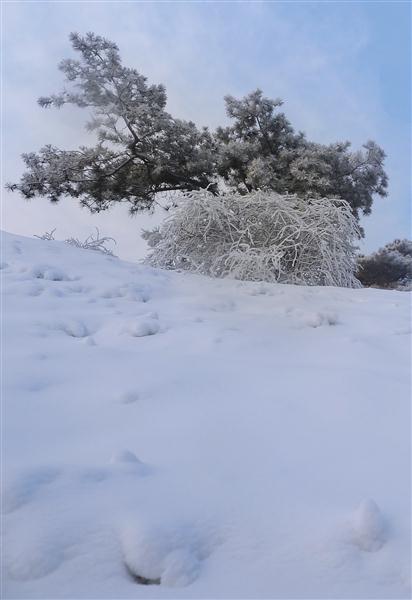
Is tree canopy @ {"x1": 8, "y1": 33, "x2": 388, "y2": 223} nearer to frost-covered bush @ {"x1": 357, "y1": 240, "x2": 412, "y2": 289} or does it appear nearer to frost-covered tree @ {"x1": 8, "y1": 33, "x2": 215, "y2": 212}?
frost-covered tree @ {"x1": 8, "y1": 33, "x2": 215, "y2": 212}

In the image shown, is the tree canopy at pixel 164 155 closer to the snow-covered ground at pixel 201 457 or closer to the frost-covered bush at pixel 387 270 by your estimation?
the frost-covered bush at pixel 387 270

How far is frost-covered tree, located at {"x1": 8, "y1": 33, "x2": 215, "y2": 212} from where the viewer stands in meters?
7.15

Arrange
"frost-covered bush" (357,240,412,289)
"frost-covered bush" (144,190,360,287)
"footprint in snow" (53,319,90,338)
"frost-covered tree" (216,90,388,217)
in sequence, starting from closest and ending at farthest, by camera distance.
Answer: "footprint in snow" (53,319,90,338) < "frost-covered bush" (144,190,360,287) < "frost-covered tree" (216,90,388,217) < "frost-covered bush" (357,240,412,289)

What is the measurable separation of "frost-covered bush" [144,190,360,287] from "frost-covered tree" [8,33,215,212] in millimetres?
3765

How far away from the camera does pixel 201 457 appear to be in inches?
36.8

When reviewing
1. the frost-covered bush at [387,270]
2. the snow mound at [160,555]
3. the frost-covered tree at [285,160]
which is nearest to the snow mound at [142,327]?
the snow mound at [160,555]

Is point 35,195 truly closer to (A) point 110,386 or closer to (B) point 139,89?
Result: (B) point 139,89

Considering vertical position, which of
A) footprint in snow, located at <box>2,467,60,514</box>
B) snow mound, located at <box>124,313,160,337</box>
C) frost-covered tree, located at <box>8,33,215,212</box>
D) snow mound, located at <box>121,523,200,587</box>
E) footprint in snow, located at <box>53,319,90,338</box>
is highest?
frost-covered tree, located at <box>8,33,215,212</box>

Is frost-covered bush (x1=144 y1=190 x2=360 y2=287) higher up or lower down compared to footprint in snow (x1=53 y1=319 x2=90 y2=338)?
higher up

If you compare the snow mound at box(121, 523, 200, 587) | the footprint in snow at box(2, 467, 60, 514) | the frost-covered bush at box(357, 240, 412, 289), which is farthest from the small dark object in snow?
the frost-covered bush at box(357, 240, 412, 289)

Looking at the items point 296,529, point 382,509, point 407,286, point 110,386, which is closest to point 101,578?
point 296,529

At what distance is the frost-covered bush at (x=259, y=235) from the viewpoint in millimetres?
3861

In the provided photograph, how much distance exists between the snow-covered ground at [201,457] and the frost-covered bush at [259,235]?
193 cm

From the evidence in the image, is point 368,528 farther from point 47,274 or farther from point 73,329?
point 47,274
